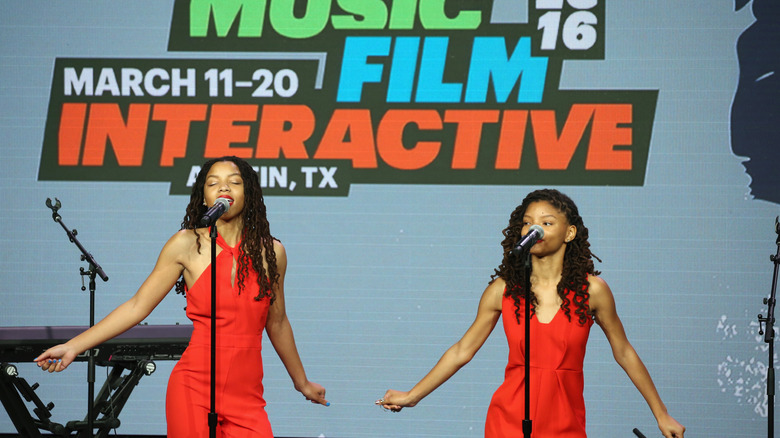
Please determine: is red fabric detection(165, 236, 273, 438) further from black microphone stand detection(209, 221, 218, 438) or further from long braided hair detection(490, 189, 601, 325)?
long braided hair detection(490, 189, 601, 325)

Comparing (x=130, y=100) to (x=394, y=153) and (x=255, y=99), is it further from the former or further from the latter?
(x=394, y=153)

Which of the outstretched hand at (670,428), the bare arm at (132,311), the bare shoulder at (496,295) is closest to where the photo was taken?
the bare arm at (132,311)

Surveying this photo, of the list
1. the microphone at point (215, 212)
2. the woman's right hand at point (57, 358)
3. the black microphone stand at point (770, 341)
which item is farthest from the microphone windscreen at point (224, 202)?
the black microphone stand at point (770, 341)

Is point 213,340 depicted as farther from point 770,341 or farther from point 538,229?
point 770,341

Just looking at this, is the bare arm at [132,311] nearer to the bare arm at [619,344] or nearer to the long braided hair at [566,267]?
the long braided hair at [566,267]

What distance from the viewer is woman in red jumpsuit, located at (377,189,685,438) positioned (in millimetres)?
3258

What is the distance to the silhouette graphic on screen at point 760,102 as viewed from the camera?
17.6 ft

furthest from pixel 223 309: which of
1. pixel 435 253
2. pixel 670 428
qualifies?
pixel 435 253

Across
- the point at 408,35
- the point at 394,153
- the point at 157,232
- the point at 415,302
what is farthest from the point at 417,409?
the point at 408,35

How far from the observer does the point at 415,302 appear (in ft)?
18.3

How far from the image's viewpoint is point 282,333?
3.55 m

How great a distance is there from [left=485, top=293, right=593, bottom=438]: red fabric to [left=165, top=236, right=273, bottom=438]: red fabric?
89 cm

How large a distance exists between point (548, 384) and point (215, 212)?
1.35 meters

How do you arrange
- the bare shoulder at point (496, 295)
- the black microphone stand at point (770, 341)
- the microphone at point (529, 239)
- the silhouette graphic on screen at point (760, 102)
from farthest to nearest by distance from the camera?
1. the silhouette graphic on screen at point (760, 102)
2. the black microphone stand at point (770, 341)
3. the bare shoulder at point (496, 295)
4. the microphone at point (529, 239)
